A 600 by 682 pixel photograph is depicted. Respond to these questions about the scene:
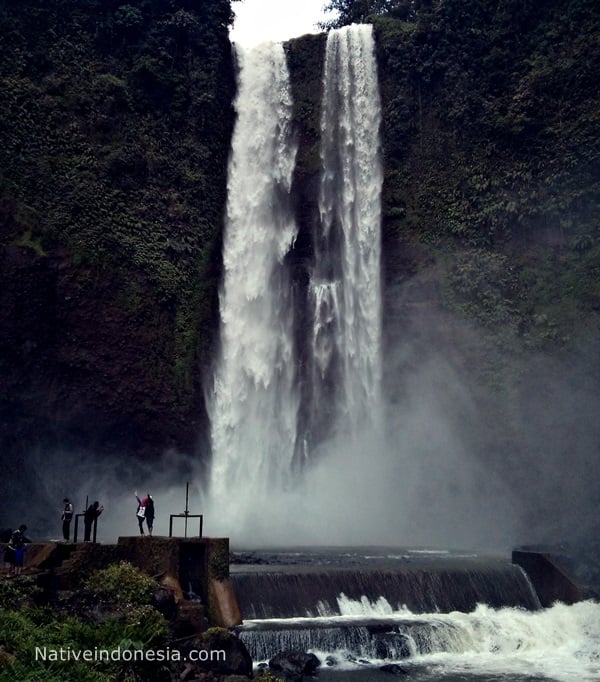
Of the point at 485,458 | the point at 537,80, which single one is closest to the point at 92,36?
the point at 537,80

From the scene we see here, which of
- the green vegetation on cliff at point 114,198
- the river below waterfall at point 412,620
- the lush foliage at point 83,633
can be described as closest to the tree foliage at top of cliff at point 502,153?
the green vegetation on cliff at point 114,198

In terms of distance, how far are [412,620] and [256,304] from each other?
23854 mm

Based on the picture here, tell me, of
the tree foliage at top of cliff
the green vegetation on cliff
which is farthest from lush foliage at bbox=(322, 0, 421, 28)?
the green vegetation on cliff

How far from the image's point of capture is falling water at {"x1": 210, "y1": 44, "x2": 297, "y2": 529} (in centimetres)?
3891

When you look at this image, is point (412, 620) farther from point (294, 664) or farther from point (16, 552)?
point (16, 552)

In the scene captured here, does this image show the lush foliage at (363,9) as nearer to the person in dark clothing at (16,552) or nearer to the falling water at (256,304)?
the falling water at (256,304)

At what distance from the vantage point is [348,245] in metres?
43.7

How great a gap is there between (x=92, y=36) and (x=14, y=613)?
36280 millimetres

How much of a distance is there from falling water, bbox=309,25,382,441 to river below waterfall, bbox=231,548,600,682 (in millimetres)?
16238

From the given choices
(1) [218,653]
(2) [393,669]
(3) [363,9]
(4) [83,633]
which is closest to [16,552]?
(4) [83,633]

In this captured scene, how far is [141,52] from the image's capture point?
144 feet

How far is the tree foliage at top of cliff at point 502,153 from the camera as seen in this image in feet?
130

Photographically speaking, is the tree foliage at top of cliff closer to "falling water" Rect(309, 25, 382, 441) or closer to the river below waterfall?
"falling water" Rect(309, 25, 382, 441)

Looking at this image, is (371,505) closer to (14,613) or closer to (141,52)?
(14,613)
